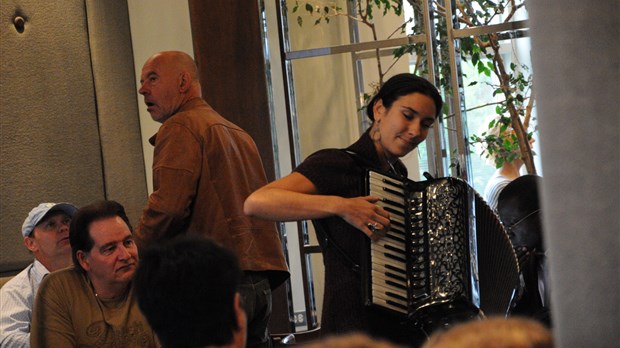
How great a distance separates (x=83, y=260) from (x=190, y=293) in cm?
108

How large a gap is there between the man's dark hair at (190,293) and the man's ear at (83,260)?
3.14 ft

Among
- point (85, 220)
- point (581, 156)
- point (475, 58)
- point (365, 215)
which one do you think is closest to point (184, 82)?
point (85, 220)

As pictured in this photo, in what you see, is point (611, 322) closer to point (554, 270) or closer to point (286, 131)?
point (554, 270)

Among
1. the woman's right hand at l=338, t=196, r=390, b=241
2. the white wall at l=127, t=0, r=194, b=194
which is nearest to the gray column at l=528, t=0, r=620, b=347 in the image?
the woman's right hand at l=338, t=196, r=390, b=241

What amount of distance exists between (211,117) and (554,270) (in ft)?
8.05

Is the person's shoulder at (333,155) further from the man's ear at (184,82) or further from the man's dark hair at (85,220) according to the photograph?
the man's ear at (184,82)

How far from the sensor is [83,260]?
2770 millimetres

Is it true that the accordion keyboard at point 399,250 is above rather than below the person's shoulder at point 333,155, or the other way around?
below

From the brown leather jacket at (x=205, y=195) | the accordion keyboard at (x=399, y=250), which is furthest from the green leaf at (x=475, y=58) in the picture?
the accordion keyboard at (x=399, y=250)

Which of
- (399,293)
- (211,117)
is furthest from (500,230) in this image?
(211,117)

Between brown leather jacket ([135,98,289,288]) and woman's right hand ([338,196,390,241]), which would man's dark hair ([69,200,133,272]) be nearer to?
brown leather jacket ([135,98,289,288])

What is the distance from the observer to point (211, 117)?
3.28 metres

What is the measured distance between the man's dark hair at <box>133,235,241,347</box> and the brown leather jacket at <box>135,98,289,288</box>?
1.26m

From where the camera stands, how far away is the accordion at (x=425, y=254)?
248 centimetres
